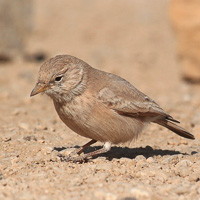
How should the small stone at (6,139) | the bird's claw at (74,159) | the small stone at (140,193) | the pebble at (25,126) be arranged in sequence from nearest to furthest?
the small stone at (140,193) < the bird's claw at (74,159) < the small stone at (6,139) < the pebble at (25,126)

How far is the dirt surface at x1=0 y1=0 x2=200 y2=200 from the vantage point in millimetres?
5043

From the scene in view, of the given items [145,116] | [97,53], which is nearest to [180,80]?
[97,53]

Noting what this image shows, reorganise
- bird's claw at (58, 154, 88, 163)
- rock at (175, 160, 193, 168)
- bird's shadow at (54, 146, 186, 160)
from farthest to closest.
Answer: bird's shadow at (54, 146, 186, 160) → bird's claw at (58, 154, 88, 163) → rock at (175, 160, 193, 168)

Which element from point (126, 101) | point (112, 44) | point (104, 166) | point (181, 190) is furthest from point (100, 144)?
point (112, 44)

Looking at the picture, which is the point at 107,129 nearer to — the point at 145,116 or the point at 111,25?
the point at 145,116

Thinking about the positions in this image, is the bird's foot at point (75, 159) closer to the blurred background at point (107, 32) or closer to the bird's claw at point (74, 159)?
the bird's claw at point (74, 159)

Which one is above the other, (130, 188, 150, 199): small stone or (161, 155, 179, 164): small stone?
(161, 155, 179, 164): small stone

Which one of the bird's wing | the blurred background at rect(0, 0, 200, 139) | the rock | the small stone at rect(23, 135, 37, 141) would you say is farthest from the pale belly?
the blurred background at rect(0, 0, 200, 139)

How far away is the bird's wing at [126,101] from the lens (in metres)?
6.29

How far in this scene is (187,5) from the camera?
1239 cm

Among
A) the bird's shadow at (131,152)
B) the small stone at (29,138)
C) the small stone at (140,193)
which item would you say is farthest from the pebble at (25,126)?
the small stone at (140,193)

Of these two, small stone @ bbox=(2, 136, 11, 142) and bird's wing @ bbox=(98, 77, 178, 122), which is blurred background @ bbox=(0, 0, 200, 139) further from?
bird's wing @ bbox=(98, 77, 178, 122)

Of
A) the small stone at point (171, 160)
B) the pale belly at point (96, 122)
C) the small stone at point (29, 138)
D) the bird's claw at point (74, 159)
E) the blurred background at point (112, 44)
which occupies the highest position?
the blurred background at point (112, 44)

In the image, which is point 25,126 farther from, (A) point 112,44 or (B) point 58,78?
(A) point 112,44
